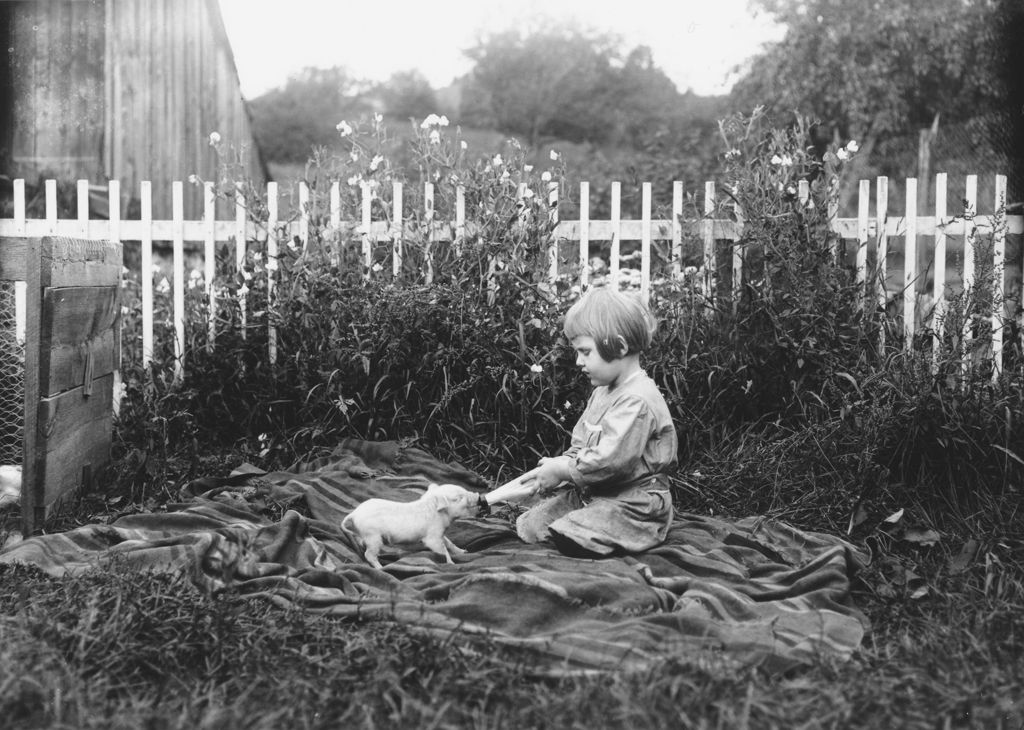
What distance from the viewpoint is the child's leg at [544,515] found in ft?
13.2

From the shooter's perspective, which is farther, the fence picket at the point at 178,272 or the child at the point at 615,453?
the fence picket at the point at 178,272

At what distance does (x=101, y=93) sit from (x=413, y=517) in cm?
712

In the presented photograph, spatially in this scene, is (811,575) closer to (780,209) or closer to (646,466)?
(646,466)

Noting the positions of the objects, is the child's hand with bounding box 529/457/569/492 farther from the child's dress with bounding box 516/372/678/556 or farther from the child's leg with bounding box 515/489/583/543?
the child's leg with bounding box 515/489/583/543

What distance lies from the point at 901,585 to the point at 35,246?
351 centimetres

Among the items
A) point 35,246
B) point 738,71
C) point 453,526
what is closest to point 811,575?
point 453,526

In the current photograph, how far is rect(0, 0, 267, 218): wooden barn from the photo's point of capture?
29.0 feet

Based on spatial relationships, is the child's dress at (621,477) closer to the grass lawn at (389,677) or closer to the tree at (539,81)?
the grass lawn at (389,677)

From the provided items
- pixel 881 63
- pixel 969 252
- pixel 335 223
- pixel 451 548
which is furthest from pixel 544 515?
pixel 881 63

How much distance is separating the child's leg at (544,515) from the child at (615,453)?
0.06 m

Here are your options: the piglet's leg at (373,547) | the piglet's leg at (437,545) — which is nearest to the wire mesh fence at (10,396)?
the piglet's leg at (373,547)

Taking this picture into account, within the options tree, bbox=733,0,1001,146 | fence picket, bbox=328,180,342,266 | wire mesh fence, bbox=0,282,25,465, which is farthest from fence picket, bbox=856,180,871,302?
tree, bbox=733,0,1001,146

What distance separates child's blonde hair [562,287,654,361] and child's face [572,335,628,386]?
0.06ft

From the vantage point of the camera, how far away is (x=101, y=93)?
922 centimetres
